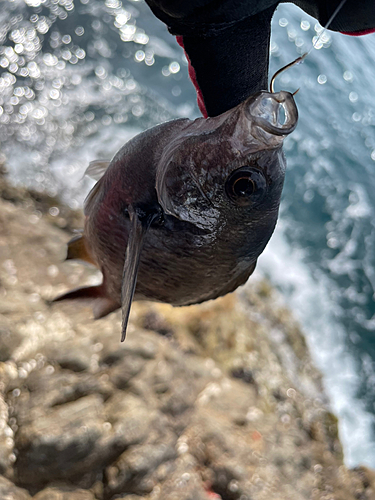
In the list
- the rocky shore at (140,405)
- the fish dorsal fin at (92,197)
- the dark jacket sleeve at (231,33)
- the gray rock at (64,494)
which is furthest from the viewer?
the rocky shore at (140,405)

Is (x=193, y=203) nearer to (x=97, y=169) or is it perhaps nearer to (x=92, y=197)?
(x=92, y=197)

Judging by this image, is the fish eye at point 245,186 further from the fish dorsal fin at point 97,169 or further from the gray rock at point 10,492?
the gray rock at point 10,492

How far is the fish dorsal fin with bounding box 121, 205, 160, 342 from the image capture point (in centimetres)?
125

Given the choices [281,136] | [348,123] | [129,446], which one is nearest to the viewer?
[281,136]

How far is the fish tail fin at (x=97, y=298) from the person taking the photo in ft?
6.56

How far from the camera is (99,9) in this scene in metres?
10.0

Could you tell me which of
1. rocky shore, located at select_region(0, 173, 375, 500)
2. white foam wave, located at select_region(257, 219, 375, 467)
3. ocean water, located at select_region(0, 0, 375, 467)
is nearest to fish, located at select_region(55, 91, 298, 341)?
rocky shore, located at select_region(0, 173, 375, 500)

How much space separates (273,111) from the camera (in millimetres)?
1027

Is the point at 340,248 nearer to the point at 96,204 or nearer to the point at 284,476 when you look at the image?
the point at 284,476

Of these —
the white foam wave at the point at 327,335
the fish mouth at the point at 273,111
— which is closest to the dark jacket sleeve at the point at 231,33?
the fish mouth at the point at 273,111

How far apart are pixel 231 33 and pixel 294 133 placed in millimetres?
8829

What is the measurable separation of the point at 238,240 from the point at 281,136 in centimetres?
43

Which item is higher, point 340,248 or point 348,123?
point 348,123

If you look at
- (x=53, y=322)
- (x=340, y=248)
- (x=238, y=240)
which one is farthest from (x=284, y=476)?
(x=340, y=248)
